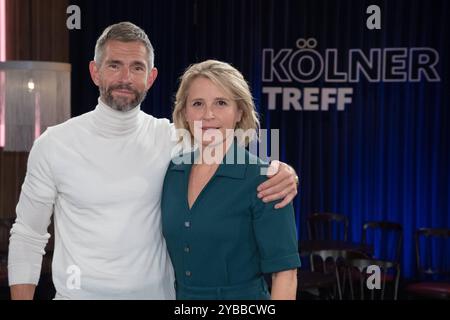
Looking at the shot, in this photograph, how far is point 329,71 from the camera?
7047 mm

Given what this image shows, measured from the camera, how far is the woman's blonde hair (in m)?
1.84

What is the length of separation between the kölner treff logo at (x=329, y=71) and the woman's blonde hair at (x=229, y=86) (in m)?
5.22

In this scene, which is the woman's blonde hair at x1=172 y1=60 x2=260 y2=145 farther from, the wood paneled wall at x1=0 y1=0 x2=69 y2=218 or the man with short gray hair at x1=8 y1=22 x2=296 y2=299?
the wood paneled wall at x1=0 y1=0 x2=69 y2=218

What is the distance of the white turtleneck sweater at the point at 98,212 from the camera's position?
1.92 metres

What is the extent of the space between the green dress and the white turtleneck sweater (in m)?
0.10

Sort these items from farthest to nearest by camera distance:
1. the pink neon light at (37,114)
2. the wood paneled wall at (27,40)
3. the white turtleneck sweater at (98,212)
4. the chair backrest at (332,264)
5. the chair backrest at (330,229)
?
the wood paneled wall at (27,40) < the chair backrest at (330,229) < the chair backrest at (332,264) < the pink neon light at (37,114) < the white turtleneck sweater at (98,212)

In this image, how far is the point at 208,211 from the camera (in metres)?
1.82

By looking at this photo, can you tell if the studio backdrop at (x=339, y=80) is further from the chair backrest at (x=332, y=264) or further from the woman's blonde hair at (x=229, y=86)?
the woman's blonde hair at (x=229, y=86)

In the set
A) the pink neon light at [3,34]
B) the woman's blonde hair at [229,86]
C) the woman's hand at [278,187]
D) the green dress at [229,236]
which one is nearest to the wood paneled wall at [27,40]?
the pink neon light at [3,34]

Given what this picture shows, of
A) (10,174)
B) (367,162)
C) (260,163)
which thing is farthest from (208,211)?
(10,174)
